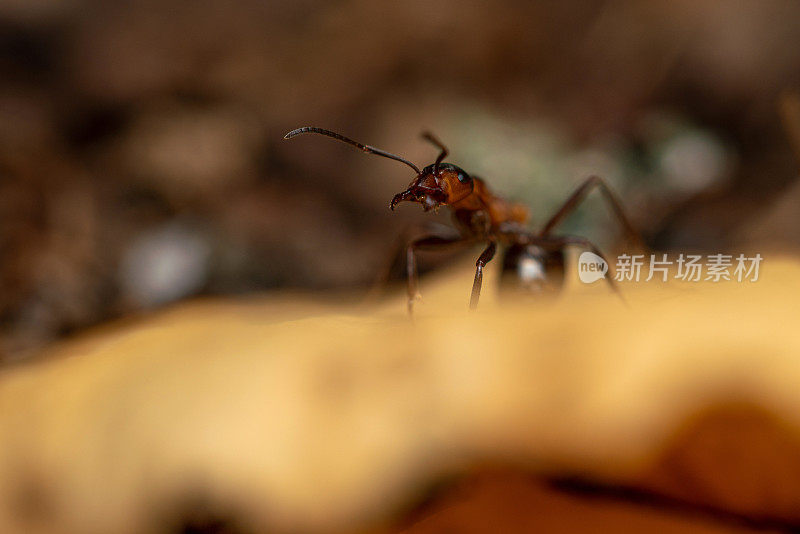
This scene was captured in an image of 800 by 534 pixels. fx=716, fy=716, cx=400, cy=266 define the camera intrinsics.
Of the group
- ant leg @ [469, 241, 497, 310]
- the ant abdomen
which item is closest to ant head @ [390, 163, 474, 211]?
ant leg @ [469, 241, 497, 310]

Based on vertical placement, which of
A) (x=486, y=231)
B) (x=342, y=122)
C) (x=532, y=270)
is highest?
(x=342, y=122)

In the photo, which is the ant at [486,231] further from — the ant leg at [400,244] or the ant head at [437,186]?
the ant leg at [400,244]

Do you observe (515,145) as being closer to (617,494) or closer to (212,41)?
(212,41)

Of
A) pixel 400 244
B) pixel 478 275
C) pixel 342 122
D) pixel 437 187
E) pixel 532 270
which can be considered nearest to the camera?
pixel 478 275

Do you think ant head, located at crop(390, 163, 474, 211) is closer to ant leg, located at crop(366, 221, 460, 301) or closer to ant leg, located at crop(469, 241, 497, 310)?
ant leg, located at crop(469, 241, 497, 310)

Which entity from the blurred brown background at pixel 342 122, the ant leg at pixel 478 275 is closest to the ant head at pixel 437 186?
the ant leg at pixel 478 275

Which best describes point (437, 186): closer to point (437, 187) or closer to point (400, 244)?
point (437, 187)

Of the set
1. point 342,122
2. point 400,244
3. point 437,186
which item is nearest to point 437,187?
point 437,186
